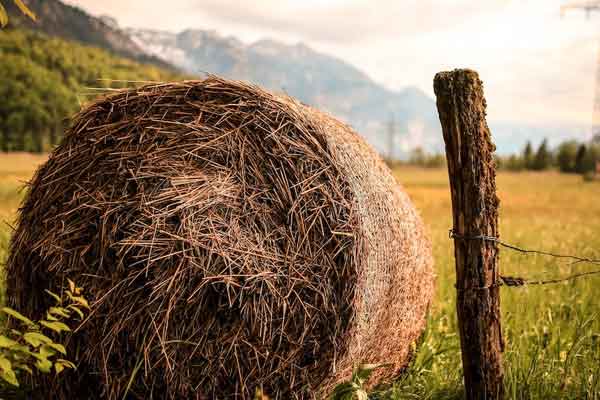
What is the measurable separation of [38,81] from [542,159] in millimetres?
78165

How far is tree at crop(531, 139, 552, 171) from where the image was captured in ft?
287

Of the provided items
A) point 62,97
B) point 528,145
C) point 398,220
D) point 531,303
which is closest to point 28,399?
point 398,220

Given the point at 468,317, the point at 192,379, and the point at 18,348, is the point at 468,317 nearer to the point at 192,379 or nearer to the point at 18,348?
the point at 192,379

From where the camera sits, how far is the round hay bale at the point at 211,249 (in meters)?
3.12

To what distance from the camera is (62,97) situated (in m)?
58.6

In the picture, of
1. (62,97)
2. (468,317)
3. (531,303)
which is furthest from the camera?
(62,97)

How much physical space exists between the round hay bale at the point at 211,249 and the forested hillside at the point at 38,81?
31.9m

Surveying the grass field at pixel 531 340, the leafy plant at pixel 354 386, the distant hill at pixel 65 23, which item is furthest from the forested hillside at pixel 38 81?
the leafy plant at pixel 354 386

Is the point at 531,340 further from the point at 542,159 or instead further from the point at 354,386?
the point at 542,159

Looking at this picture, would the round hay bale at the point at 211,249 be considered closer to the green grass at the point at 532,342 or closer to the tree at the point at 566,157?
the green grass at the point at 532,342

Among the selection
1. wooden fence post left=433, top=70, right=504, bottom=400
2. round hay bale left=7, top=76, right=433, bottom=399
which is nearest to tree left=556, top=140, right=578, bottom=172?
wooden fence post left=433, top=70, right=504, bottom=400

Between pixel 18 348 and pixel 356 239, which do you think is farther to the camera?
pixel 356 239

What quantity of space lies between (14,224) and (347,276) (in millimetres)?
2688

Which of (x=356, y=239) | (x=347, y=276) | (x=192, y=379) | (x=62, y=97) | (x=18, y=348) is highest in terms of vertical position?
(x=62, y=97)
